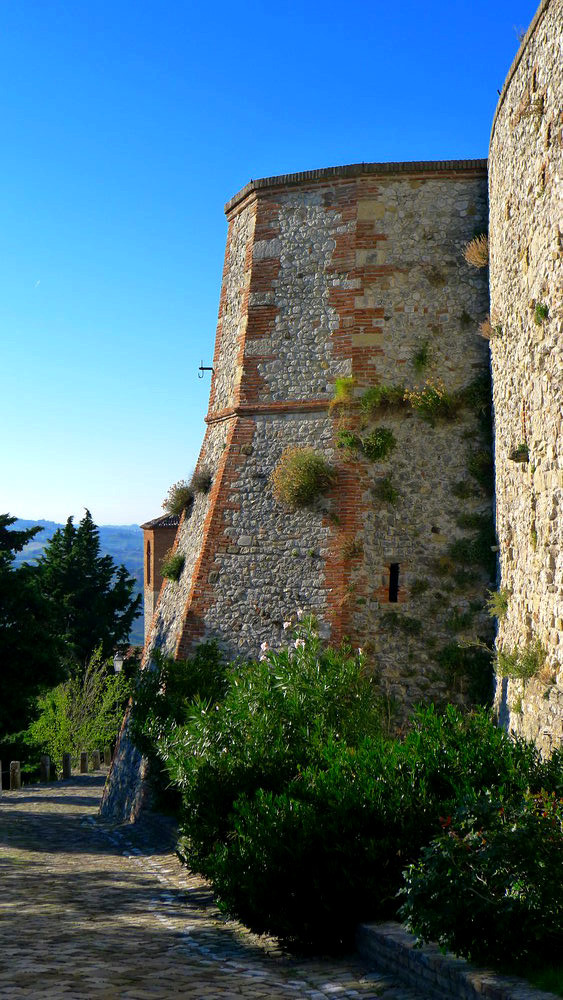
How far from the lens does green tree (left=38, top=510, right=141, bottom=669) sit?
37.5 m

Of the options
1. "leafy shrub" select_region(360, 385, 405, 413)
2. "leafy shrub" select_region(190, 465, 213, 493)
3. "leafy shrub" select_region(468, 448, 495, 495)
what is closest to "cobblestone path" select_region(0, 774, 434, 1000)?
"leafy shrub" select_region(190, 465, 213, 493)

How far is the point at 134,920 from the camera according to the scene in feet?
28.2

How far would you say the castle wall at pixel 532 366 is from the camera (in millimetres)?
9336

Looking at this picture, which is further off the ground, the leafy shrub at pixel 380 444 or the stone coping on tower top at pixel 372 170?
the stone coping on tower top at pixel 372 170

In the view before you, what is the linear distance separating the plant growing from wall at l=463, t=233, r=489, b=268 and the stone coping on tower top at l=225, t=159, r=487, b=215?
3.76ft

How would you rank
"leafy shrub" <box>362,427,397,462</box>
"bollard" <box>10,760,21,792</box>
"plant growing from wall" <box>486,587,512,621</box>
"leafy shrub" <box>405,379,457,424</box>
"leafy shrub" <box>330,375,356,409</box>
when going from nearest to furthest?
"plant growing from wall" <box>486,587,512,621</box>, "leafy shrub" <box>405,379,457,424</box>, "leafy shrub" <box>362,427,397,462</box>, "leafy shrub" <box>330,375,356,409</box>, "bollard" <box>10,760,21,792</box>

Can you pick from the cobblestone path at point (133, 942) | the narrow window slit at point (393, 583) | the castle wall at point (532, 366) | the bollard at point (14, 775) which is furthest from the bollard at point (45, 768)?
the castle wall at point (532, 366)

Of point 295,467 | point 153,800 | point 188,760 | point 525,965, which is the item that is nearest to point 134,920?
point 188,760

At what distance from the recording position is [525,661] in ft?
32.9

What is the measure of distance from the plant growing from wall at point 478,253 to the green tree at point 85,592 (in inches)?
1011

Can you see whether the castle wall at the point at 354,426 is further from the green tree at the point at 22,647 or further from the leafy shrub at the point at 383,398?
the green tree at the point at 22,647

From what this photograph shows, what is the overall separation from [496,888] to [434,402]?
363 inches

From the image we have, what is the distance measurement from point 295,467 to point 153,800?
556 centimetres

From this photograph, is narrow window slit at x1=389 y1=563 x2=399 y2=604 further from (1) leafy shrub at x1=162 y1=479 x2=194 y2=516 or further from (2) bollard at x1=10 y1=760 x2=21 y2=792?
(2) bollard at x1=10 y1=760 x2=21 y2=792
